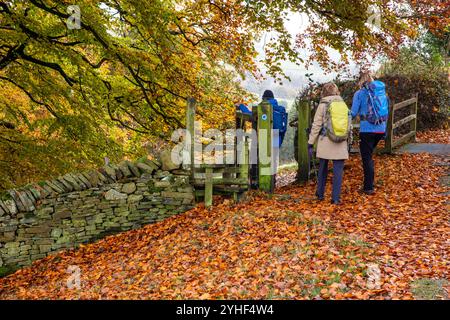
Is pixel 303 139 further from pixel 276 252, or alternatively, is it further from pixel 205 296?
pixel 205 296

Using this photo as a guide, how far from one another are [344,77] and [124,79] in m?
7.55

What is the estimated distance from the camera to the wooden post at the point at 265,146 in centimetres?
779

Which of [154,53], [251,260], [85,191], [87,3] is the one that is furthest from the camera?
[154,53]

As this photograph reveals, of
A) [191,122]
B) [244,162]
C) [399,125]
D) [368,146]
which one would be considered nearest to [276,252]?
[244,162]

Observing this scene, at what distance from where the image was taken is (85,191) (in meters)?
8.23

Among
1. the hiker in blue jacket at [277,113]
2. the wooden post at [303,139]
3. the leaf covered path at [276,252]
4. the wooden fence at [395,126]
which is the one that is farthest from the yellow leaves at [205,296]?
the wooden fence at [395,126]

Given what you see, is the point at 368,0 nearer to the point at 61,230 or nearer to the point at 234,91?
the point at 234,91

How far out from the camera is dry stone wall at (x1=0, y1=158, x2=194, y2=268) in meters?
8.16

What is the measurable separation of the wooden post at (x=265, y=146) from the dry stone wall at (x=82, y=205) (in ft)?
4.69

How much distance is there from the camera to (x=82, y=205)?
27.2 feet

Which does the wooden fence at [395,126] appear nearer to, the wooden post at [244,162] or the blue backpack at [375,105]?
the blue backpack at [375,105]

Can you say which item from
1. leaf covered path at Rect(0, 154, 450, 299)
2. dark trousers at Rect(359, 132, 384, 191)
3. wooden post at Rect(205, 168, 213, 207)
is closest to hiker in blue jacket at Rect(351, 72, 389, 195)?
dark trousers at Rect(359, 132, 384, 191)
